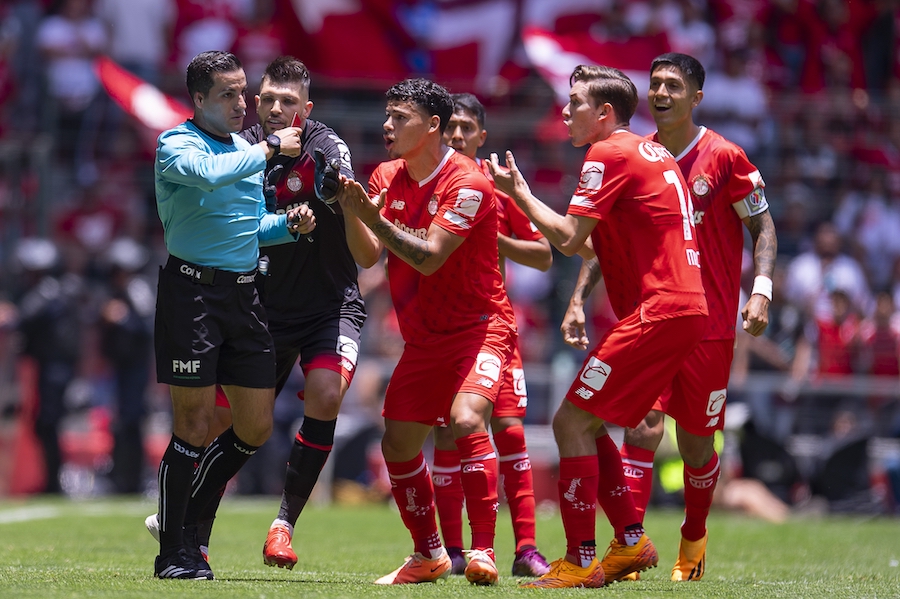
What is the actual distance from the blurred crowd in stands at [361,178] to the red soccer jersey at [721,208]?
6.38 meters

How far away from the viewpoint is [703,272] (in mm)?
7020

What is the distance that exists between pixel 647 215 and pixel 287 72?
2084 mm

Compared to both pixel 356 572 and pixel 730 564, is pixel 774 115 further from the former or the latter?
pixel 356 572

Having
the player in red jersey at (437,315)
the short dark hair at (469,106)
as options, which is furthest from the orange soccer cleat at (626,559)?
the short dark hair at (469,106)

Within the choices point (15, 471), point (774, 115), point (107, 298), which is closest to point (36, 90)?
point (107, 298)

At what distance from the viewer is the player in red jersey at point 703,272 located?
6934 mm

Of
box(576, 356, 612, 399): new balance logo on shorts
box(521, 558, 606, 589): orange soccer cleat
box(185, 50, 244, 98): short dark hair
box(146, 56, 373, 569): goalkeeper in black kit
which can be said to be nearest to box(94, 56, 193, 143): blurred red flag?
box(146, 56, 373, 569): goalkeeper in black kit

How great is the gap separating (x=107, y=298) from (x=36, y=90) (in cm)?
302

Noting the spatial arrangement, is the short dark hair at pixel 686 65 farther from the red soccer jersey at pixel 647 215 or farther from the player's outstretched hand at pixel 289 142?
the player's outstretched hand at pixel 289 142

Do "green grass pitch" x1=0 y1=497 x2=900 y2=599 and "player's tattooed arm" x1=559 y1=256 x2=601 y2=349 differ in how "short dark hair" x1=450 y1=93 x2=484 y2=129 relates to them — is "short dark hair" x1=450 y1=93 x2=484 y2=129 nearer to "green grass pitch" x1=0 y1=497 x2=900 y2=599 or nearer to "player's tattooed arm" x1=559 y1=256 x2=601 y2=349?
"player's tattooed arm" x1=559 y1=256 x2=601 y2=349

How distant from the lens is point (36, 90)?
15.5 m

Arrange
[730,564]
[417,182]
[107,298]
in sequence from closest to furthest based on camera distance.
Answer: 1. [417,182]
2. [730,564]
3. [107,298]

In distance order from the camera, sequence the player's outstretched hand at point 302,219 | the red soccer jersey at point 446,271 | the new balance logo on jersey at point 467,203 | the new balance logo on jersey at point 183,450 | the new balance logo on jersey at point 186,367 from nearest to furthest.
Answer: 1. the new balance logo on jersey at point 186,367
2. the new balance logo on jersey at point 183,450
3. the player's outstretched hand at point 302,219
4. the new balance logo on jersey at point 467,203
5. the red soccer jersey at point 446,271

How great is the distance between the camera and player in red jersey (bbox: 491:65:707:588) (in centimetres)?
604
